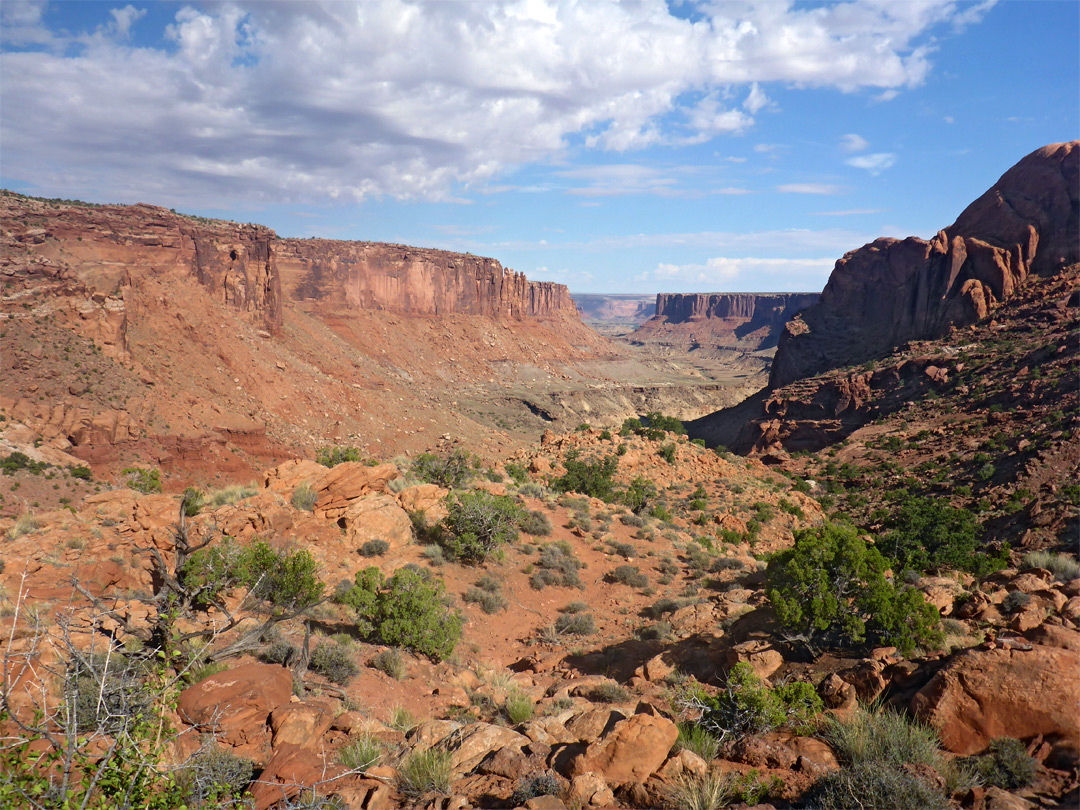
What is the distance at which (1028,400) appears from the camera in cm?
3462

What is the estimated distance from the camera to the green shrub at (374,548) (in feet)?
49.3

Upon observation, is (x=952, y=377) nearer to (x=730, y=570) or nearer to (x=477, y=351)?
(x=730, y=570)

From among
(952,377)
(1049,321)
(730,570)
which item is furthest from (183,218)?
(1049,321)

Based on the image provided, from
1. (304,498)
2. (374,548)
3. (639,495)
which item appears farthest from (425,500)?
(639,495)

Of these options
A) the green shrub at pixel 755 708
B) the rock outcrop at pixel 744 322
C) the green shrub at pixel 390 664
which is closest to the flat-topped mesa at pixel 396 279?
the green shrub at pixel 390 664

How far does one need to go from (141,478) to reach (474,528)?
20527 mm

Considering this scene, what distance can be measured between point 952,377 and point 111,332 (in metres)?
59.2

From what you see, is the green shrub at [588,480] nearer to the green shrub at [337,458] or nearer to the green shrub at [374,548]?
the green shrub at [337,458]

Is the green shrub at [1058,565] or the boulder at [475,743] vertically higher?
the green shrub at [1058,565]

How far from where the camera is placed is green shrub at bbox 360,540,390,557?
49.3ft

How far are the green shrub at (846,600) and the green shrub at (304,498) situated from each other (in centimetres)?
1221

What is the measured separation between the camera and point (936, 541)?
69.1ft

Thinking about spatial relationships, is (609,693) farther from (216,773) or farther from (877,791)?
(216,773)

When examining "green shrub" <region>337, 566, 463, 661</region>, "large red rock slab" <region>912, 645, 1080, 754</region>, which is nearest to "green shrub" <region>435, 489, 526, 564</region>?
"green shrub" <region>337, 566, 463, 661</region>
